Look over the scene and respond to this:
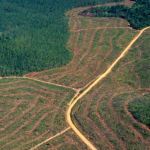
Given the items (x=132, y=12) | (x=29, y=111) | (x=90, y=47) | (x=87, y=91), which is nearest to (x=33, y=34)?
(x=90, y=47)

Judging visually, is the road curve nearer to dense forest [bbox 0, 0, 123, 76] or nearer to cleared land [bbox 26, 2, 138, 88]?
cleared land [bbox 26, 2, 138, 88]

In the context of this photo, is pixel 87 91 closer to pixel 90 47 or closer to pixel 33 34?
pixel 90 47

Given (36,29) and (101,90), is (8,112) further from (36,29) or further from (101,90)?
(36,29)

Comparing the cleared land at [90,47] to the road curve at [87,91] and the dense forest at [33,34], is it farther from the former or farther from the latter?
the dense forest at [33,34]

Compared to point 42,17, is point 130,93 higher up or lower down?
lower down

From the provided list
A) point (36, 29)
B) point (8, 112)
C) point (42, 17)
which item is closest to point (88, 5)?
point (42, 17)

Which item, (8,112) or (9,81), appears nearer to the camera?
(8,112)

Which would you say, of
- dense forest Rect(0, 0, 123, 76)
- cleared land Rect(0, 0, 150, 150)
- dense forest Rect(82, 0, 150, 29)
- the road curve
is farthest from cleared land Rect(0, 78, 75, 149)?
dense forest Rect(82, 0, 150, 29)
